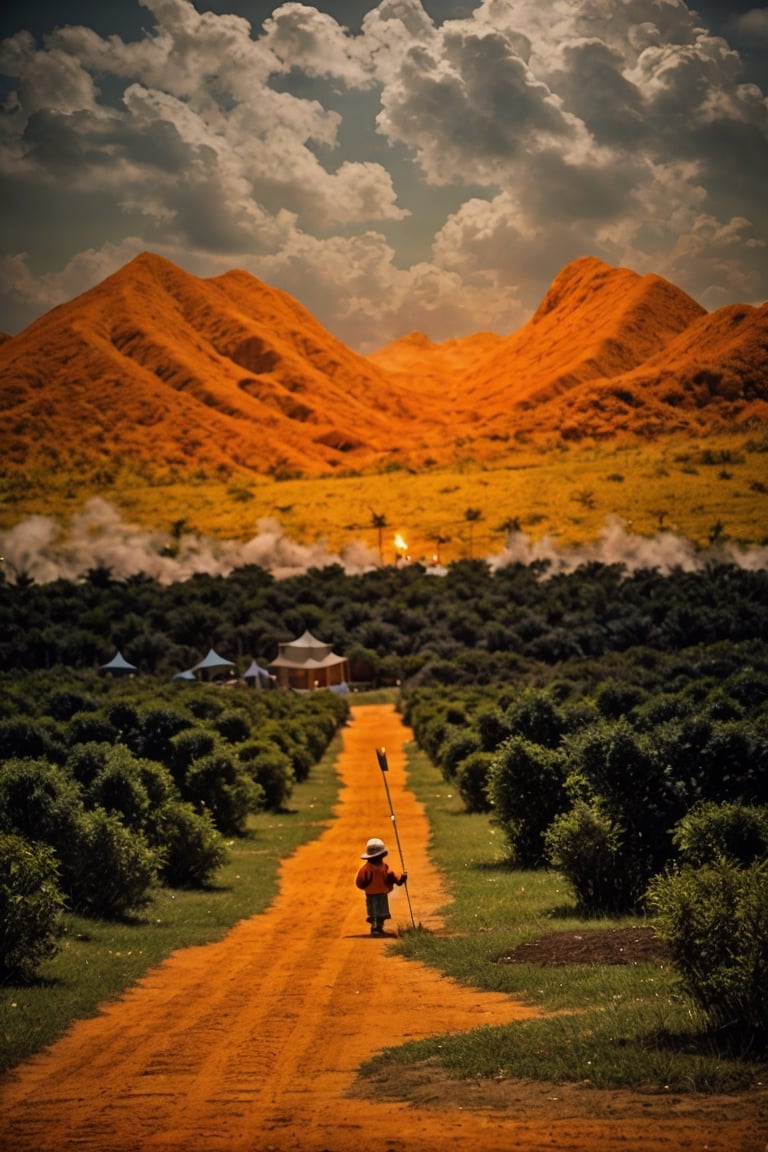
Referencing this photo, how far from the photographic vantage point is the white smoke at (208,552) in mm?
105500

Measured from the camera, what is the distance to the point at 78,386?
149m

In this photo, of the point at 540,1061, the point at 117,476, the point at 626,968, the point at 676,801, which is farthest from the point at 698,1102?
the point at 117,476

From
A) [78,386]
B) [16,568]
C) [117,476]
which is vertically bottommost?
[16,568]

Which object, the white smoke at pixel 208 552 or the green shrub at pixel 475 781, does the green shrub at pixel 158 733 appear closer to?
the green shrub at pixel 475 781

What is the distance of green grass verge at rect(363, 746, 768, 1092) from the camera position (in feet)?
29.2

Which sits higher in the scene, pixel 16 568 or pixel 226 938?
pixel 16 568

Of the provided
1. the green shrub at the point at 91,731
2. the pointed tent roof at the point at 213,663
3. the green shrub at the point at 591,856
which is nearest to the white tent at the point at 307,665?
the pointed tent roof at the point at 213,663

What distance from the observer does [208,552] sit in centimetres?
12000

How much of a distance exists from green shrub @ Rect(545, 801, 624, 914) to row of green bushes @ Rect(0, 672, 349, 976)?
5.65 m

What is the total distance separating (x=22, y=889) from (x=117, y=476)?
121 meters

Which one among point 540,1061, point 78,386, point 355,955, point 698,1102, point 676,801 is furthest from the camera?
point 78,386

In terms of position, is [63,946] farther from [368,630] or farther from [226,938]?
[368,630]

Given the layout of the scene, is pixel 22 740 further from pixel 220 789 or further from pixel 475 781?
pixel 475 781

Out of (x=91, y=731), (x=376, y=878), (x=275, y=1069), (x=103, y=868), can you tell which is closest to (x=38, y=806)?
(x=103, y=868)
